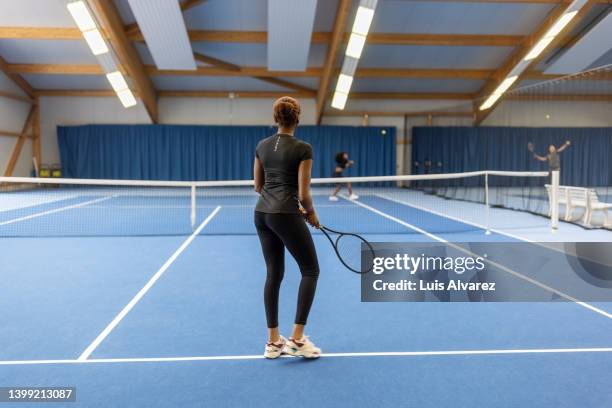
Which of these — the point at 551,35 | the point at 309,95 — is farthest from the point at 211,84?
the point at 551,35

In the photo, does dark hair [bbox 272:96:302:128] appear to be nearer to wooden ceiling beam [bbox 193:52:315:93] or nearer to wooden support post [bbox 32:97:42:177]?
wooden ceiling beam [bbox 193:52:315:93]

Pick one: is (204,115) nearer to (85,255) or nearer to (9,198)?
(9,198)

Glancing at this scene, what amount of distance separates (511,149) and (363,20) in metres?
9.64

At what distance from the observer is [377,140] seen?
21.2 meters

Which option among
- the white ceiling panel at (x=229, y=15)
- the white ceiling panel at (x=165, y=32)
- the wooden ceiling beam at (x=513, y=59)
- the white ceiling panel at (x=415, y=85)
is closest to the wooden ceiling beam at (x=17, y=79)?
the white ceiling panel at (x=165, y=32)

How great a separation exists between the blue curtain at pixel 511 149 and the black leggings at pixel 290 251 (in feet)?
56.3

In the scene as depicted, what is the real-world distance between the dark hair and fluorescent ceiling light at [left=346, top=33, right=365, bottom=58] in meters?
12.1

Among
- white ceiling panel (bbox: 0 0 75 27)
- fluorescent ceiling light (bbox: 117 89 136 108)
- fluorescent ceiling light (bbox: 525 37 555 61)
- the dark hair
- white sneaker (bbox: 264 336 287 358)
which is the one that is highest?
white ceiling panel (bbox: 0 0 75 27)

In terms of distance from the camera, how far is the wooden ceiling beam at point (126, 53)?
13.6 meters

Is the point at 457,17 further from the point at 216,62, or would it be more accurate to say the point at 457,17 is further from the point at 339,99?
the point at 216,62

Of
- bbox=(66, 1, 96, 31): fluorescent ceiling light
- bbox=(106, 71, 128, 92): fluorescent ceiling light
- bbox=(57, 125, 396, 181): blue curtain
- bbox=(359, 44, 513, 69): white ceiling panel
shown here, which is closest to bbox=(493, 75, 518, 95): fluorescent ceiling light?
bbox=(359, 44, 513, 69): white ceiling panel

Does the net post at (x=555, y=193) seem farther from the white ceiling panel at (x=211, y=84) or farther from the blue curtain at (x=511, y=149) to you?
the white ceiling panel at (x=211, y=84)

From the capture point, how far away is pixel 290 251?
10.0ft

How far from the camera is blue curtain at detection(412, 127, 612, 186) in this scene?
759 inches
